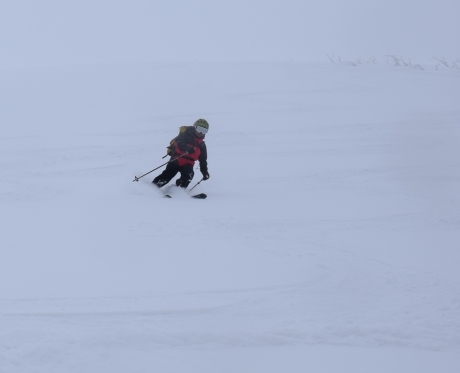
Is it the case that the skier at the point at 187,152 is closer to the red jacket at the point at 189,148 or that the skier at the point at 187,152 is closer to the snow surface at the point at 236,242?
the red jacket at the point at 189,148

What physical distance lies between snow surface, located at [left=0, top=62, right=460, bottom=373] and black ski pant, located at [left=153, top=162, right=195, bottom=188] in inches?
14.3

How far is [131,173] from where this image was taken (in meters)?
8.10

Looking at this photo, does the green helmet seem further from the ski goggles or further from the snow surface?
the snow surface

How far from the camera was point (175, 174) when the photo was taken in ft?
25.0

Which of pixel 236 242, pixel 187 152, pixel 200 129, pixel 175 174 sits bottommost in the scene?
pixel 236 242

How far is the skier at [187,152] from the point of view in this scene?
7328 mm

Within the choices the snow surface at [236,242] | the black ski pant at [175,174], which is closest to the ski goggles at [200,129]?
the black ski pant at [175,174]

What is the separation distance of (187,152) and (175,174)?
440mm

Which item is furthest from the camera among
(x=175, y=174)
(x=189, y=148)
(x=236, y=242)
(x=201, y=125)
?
(x=175, y=174)

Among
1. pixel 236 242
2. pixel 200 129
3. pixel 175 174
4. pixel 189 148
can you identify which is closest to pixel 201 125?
pixel 200 129

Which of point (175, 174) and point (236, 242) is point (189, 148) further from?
point (236, 242)

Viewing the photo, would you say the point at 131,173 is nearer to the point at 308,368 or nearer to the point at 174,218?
the point at 174,218

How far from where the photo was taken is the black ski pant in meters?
7.55

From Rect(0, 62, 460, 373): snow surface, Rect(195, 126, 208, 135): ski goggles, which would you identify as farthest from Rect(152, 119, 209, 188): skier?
Rect(0, 62, 460, 373): snow surface
